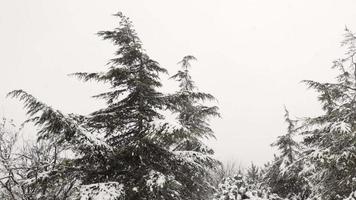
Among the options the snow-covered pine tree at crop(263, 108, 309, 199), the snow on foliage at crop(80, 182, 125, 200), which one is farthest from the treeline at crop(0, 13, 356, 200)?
the snow-covered pine tree at crop(263, 108, 309, 199)

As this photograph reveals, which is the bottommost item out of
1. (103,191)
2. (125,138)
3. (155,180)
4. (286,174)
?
(103,191)

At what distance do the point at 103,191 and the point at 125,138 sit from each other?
108 inches

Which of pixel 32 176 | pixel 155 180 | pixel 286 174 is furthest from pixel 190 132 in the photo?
pixel 286 174

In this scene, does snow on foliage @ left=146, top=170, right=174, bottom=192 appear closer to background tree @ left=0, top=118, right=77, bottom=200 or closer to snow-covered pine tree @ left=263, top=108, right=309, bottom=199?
background tree @ left=0, top=118, right=77, bottom=200

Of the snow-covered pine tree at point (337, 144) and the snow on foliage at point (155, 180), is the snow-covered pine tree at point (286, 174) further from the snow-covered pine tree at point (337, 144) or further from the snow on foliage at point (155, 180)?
the snow on foliage at point (155, 180)

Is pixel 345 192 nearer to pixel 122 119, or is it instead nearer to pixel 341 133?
pixel 341 133

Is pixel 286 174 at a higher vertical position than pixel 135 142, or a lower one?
higher

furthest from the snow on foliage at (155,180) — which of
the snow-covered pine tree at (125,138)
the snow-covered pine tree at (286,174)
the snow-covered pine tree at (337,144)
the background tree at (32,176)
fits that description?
the snow-covered pine tree at (286,174)

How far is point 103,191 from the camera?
8.21 meters

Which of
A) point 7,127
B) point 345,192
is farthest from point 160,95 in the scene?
point 7,127

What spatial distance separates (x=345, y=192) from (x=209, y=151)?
864cm

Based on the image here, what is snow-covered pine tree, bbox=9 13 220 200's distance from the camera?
8102 mm

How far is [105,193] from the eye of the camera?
816 cm

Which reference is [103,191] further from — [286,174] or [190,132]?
[286,174]
